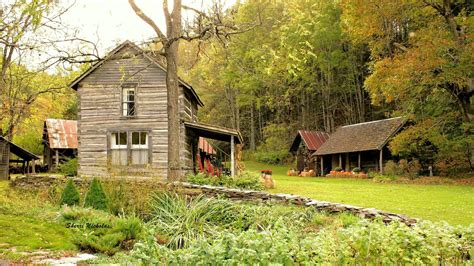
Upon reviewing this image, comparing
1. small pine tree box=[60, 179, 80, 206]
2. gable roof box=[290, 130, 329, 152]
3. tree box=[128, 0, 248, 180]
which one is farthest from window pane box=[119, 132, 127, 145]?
gable roof box=[290, 130, 329, 152]

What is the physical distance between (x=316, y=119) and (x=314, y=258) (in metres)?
42.9

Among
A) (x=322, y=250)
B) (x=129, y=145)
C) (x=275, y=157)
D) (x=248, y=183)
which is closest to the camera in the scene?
(x=322, y=250)

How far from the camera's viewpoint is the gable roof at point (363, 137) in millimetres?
28812

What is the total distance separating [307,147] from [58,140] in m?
21.5

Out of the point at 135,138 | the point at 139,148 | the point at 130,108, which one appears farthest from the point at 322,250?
the point at 130,108

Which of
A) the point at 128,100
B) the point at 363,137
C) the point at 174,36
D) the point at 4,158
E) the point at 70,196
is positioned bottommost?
the point at 70,196

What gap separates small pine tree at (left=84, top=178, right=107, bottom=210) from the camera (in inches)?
416

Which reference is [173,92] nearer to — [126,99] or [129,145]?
[129,145]

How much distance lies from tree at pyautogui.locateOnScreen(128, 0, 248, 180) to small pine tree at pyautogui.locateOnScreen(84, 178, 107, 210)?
3640mm

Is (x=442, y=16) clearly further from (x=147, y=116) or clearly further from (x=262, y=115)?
(x=262, y=115)

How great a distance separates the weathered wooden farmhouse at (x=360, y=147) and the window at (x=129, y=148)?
15.0 m

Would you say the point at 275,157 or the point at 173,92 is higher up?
the point at 173,92

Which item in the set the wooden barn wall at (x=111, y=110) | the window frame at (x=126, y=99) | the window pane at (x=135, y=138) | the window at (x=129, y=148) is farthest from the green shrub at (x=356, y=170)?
the window frame at (x=126, y=99)

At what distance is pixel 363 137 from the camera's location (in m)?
31.0
